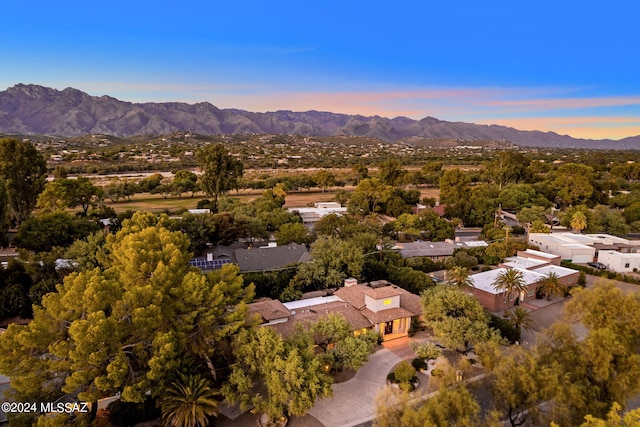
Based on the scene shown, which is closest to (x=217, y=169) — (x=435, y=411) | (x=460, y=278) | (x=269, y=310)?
(x=269, y=310)

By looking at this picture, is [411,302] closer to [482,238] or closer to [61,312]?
[61,312]

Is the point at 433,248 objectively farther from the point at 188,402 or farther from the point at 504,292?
the point at 188,402

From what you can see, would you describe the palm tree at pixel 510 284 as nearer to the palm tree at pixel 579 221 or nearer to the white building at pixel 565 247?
the white building at pixel 565 247

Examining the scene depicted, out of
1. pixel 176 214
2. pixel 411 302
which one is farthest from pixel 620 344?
pixel 176 214

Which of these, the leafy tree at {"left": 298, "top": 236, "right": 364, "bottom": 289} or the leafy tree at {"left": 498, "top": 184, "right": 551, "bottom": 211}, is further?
the leafy tree at {"left": 498, "top": 184, "right": 551, "bottom": 211}

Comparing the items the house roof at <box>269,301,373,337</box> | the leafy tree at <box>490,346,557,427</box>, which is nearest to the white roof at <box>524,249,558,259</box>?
the house roof at <box>269,301,373,337</box>

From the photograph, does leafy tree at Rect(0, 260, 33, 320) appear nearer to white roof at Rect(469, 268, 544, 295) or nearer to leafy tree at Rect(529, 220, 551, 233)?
white roof at Rect(469, 268, 544, 295)
